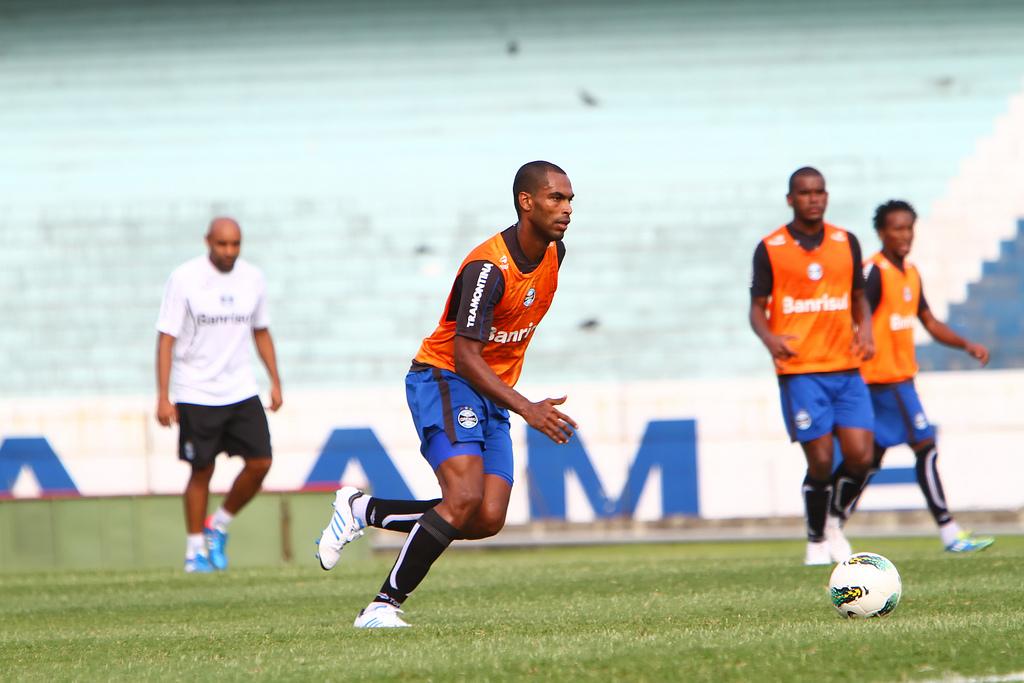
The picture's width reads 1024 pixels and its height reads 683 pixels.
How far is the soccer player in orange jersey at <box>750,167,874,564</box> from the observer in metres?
9.64

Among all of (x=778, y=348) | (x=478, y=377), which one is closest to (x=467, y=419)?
(x=478, y=377)

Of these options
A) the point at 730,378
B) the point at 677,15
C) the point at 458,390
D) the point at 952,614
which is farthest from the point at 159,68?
the point at 952,614

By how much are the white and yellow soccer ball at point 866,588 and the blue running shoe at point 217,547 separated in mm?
5563

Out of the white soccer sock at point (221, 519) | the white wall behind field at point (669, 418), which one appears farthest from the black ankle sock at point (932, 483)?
the white soccer sock at point (221, 519)

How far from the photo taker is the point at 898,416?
10945mm

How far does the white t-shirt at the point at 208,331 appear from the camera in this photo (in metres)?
11.0

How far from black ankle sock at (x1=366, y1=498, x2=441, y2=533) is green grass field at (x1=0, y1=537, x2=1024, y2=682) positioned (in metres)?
0.41

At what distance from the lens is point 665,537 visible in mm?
14938

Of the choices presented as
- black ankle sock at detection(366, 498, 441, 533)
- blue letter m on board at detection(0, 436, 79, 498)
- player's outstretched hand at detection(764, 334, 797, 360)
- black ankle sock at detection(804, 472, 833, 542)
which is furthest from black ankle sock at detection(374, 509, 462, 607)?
blue letter m on board at detection(0, 436, 79, 498)

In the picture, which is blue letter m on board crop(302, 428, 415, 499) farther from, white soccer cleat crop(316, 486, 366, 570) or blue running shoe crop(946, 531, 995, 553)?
white soccer cleat crop(316, 486, 366, 570)

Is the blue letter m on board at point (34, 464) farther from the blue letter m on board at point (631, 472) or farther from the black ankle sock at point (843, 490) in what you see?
the black ankle sock at point (843, 490)

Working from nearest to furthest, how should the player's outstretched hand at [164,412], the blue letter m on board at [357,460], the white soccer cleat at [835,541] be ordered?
the white soccer cleat at [835,541] < the player's outstretched hand at [164,412] < the blue letter m on board at [357,460]

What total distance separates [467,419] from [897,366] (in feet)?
16.6

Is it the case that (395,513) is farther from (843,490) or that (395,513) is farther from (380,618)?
(843,490)
